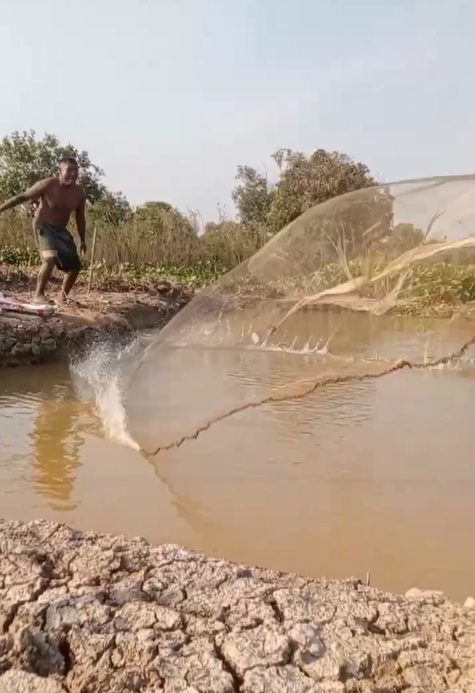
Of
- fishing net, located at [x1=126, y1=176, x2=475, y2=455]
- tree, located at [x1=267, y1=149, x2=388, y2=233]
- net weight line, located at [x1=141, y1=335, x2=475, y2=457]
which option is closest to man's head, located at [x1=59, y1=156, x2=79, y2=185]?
fishing net, located at [x1=126, y1=176, x2=475, y2=455]

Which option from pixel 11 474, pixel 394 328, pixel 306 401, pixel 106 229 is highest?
pixel 106 229

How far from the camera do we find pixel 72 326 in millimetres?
7020

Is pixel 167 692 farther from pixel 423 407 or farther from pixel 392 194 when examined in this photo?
pixel 423 407

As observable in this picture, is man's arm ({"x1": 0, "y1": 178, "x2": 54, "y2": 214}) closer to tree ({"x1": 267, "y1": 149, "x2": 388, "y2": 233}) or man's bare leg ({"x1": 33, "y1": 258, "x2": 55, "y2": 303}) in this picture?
man's bare leg ({"x1": 33, "y1": 258, "x2": 55, "y2": 303})

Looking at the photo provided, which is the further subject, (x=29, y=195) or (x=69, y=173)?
(x=69, y=173)

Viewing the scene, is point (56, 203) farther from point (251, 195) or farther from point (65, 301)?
point (251, 195)

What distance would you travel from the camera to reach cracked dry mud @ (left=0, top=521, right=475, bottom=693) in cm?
147

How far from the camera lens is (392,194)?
2.92 metres

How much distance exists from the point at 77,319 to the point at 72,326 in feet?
0.91

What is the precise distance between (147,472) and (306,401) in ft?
3.55

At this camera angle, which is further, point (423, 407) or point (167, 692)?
point (423, 407)

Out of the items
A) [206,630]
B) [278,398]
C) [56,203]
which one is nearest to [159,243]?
[56,203]

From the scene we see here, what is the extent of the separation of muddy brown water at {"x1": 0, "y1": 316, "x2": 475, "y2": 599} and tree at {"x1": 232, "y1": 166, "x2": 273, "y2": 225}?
21.1 m

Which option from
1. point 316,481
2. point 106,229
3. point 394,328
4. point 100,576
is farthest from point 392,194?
point 106,229
